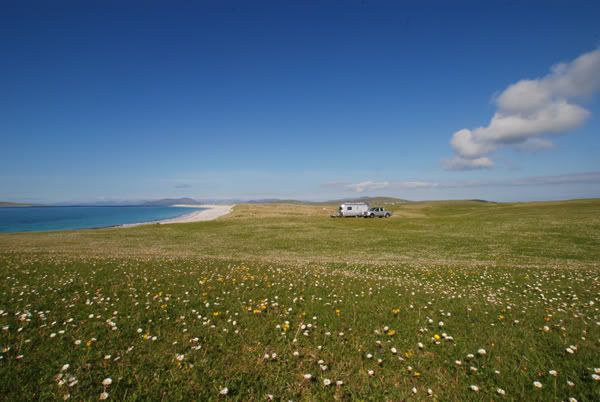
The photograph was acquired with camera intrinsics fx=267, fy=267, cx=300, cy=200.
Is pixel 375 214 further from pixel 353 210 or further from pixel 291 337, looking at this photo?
pixel 291 337

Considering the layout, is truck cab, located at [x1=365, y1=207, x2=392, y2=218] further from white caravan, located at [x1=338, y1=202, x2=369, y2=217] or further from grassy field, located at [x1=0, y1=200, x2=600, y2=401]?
grassy field, located at [x1=0, y1=200, x2=600, y2=401]

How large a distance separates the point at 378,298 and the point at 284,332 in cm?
509

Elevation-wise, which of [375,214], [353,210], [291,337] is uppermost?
[353,210]

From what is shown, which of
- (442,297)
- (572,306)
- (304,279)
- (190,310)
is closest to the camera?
(190,310)

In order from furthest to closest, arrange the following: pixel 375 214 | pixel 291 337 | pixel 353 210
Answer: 1. pixel 353 210
2. pixel 375 214
3. pixel 291 337

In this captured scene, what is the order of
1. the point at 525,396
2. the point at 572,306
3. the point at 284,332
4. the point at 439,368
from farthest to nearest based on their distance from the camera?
the point at 572,306
the point at 284,332
the point at 439,368
the point at 525,396

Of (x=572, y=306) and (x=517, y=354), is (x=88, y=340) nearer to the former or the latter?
(x=517, y=354)

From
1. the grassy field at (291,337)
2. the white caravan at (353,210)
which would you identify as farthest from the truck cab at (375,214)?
the grassy field at (291,337)

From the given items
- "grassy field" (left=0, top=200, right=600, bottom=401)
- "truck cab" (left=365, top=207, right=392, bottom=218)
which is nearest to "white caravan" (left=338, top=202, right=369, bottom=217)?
"truck cab" (left=365, top=207, right=392, bottom=218)

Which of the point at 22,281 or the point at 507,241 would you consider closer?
the point at 22,281

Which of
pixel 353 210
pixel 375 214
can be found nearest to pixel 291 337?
pixel 353 210

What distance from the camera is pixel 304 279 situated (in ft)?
47.3

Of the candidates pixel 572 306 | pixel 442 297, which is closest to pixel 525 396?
pixel 442 297

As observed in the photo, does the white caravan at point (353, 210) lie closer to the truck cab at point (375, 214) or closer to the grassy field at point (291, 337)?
the truck cab at point (375, 214)
